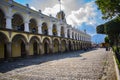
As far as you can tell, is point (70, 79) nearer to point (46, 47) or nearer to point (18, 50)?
point (18, 50)

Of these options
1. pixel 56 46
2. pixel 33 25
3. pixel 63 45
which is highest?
pixel 33 25

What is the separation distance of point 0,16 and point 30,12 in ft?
17.1

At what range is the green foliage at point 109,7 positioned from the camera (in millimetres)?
8461

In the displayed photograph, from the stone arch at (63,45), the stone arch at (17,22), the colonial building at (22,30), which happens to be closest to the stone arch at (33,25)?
the colonial building at (22,30)

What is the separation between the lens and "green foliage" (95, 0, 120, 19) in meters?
8.46

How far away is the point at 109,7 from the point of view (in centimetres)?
890

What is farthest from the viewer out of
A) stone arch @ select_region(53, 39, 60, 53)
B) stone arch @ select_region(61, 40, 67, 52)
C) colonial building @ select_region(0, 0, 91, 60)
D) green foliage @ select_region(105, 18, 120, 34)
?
stone arch @ select_region(61, 40, 67, 52)

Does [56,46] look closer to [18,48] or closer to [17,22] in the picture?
[18,48]

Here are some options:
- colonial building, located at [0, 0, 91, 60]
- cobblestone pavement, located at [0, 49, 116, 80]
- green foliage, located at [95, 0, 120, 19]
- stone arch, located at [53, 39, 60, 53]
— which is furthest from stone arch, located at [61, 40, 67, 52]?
green foliage, located at [95, 0, 120, 19]

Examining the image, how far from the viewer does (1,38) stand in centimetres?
2014

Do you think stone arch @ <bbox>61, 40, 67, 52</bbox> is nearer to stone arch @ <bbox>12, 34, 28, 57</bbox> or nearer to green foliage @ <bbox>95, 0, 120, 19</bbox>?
stone arch @ <bbox>12, 34, 28, 57</bbox>

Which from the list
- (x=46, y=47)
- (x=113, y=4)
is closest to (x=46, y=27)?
(x=46, y=47)

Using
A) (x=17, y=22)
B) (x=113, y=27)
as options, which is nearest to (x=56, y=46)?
(x=17, y=22)

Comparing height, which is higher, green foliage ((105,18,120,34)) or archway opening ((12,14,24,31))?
→ archway opening ((12,14,24,31))
